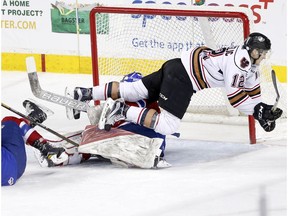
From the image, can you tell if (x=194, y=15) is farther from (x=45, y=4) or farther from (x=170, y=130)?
(x=45, y=4)

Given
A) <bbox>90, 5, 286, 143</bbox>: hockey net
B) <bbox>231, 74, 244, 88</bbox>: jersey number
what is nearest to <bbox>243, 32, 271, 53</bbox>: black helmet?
<bbox>231, 74, 244, 88</bbox>: jersey number

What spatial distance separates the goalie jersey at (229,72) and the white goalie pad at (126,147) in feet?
1.35

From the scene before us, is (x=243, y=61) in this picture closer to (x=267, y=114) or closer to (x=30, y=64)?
(x=267, y=114)

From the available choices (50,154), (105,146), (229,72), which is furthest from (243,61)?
(50,154)

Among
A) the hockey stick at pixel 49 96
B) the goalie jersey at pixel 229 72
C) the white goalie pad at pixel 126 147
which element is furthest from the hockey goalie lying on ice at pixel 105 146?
the goalie jersey at pixel 229 72

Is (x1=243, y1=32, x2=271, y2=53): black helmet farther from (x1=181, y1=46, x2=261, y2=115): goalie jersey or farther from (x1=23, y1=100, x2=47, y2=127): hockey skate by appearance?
(x1=23, y1=100, x2=47, y2=127): hockey skate

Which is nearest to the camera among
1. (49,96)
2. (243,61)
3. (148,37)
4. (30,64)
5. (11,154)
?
(11,154)

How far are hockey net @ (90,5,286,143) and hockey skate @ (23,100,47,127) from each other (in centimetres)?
78

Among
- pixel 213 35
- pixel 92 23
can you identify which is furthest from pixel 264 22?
pixel 92 23

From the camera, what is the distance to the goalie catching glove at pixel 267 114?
5559mm

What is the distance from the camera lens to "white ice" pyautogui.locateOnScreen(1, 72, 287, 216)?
15.5ft

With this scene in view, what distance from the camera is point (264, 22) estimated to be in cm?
714

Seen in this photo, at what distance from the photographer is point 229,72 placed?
17.9 ft

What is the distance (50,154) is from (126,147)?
40 cm
